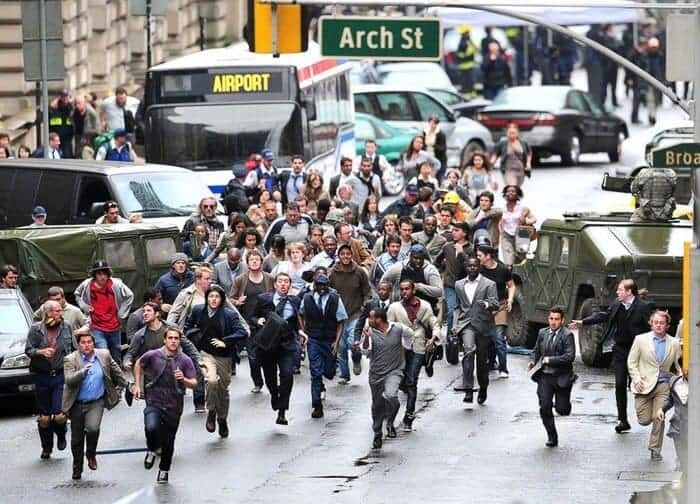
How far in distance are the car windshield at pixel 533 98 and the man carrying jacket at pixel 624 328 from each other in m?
24.1

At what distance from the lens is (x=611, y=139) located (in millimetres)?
46375

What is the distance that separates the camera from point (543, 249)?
83.4ft

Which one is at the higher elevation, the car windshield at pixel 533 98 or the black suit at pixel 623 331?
the car windshield at pixel 533 98

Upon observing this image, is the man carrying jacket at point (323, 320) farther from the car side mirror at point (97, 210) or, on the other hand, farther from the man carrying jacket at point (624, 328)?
the car side mirror at point (97, 210)

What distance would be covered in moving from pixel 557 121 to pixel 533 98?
123cm

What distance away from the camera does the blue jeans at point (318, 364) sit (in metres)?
21.7

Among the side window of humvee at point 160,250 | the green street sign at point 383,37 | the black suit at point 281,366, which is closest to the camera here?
the green street sign at point 383,37

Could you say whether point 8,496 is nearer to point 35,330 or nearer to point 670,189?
point 35,330

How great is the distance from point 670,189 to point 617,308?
4236 mm

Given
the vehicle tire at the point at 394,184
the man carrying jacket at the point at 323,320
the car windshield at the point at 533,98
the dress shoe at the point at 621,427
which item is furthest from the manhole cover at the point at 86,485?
the car windshield at the point at 533,98

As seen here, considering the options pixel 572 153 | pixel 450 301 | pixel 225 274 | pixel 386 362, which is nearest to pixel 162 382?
pixel 386 362

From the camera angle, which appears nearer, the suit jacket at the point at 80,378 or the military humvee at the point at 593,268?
the suit jacket at the point at 80,378

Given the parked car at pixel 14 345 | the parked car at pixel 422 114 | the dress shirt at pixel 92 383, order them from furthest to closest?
1. the parked car at pixel 422 114
2. the parked car at pixel 14 345
3. the dress shirt at pixel 92 383

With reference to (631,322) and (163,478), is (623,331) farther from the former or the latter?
(163,478)
